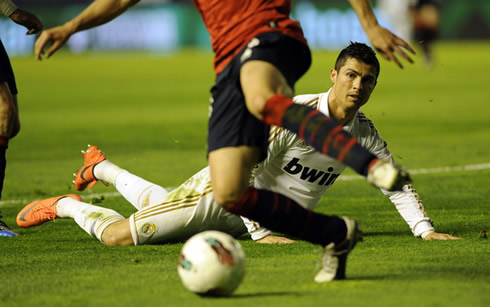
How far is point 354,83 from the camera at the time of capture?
546cm

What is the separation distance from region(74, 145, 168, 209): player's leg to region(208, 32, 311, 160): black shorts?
1581mm

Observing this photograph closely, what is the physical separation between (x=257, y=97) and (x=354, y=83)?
61.5 inches

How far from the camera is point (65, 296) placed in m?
4.31

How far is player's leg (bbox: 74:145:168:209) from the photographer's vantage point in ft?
20.6

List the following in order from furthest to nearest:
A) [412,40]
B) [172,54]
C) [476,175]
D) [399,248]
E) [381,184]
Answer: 1. [172,54]
2. [412,40]
3. [476,175]
4. [399,248]
5. [381,184]

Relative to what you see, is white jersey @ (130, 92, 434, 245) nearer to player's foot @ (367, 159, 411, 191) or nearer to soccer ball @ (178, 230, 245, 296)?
soccer ball @ (178, 230, 245, 296)

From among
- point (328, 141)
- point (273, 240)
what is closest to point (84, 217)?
point (273, 240)

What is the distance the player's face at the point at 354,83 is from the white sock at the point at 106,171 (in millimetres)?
1938

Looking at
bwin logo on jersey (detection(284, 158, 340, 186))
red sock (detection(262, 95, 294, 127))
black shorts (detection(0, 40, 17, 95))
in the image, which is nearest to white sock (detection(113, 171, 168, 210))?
bwin logo on jersey (detection(284, 158, 340, 186))

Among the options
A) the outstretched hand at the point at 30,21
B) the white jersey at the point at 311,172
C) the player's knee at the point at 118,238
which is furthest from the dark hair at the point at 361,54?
the outstretched hand at the point at 30,21

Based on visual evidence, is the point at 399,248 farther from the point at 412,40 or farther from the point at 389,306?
the point at 412,40

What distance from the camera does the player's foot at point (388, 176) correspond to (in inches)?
142

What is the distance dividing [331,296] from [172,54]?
36.1 m

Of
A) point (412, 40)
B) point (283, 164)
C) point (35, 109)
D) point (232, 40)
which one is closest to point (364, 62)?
point (283, 164)
